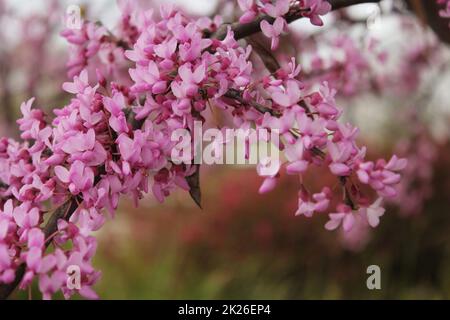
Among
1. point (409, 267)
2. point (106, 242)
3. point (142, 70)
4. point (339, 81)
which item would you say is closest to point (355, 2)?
point (142, 70)

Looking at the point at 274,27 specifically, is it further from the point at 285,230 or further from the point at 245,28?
the point at 285,230

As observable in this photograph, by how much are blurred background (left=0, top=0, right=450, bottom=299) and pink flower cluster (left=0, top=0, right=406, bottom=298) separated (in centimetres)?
144

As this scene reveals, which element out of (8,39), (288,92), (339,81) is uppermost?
(8,39)

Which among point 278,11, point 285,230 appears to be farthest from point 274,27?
point 285,230

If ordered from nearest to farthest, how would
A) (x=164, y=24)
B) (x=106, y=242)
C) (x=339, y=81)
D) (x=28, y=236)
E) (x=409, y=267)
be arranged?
(x=28, y=236) → (x=164, y=24) → (x=339, y=81) → (x=409, y=267) → (x=106, y=242)

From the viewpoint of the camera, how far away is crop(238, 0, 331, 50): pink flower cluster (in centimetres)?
100

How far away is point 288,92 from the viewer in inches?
35.4

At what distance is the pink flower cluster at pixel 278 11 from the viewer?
1.00 meters

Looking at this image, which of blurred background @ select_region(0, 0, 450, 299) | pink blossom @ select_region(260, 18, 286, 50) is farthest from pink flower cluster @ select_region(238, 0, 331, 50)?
blurred background @ select_region(0, 0, 450, 299)

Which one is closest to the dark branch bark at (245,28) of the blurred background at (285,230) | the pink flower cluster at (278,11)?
the pink flower cluster at (278,11)

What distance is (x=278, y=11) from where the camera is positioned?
1.01 metres
